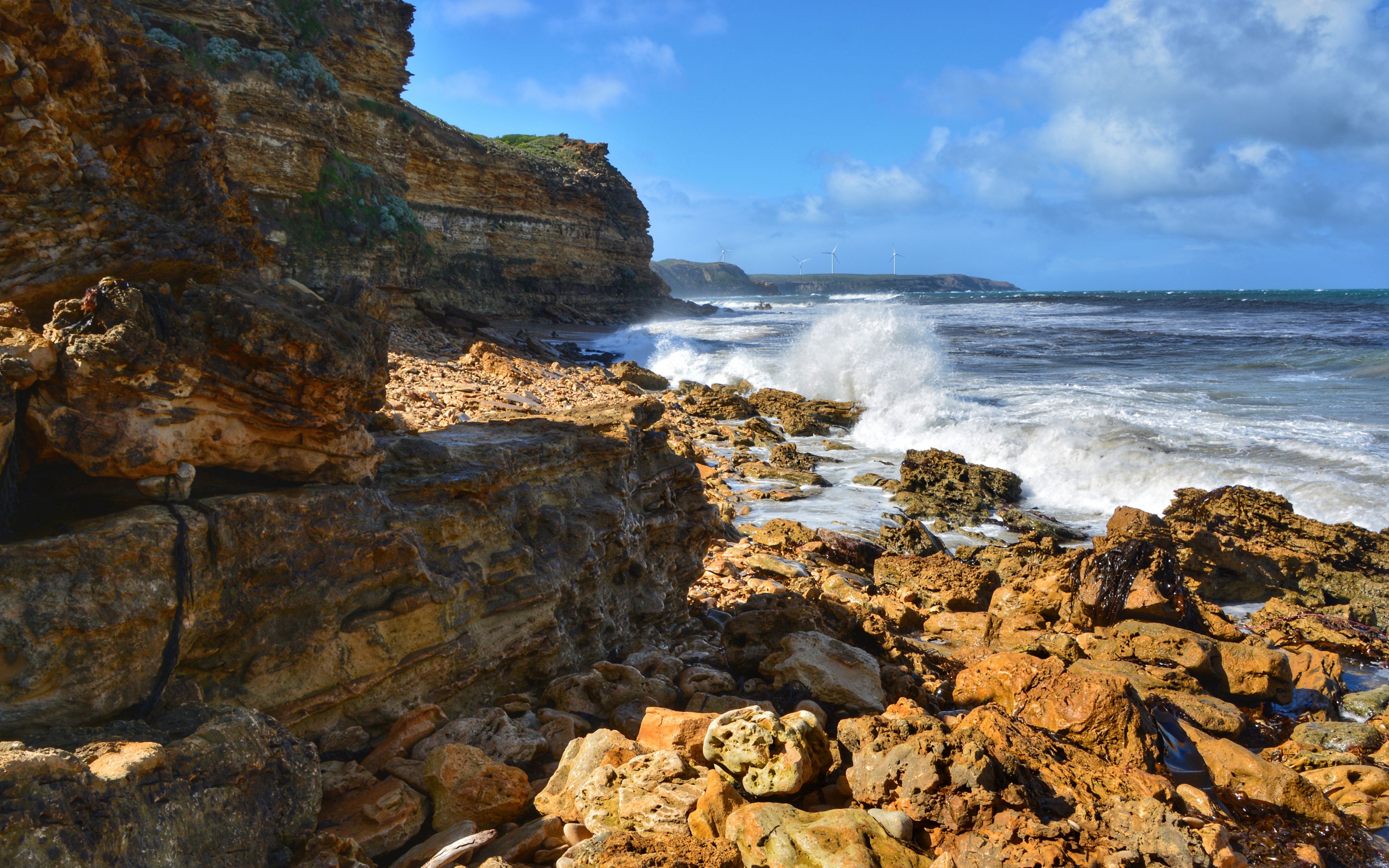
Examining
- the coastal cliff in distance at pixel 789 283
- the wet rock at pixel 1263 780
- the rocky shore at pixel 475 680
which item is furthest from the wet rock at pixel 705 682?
the coastal cliff in distance at pixel 789 283

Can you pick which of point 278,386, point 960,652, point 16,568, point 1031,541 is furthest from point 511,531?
point 1031,541

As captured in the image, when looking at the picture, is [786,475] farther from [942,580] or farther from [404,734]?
[404,734]

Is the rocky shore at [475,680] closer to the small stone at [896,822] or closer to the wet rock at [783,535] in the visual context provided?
the small stone at [896,822]

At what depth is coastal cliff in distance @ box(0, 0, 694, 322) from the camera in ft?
11.0

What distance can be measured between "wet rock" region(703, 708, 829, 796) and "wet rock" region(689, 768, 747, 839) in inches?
6.3

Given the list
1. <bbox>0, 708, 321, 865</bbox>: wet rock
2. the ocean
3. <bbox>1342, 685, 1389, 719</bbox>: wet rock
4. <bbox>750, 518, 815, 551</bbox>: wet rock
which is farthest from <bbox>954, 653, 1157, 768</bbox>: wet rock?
the ocean

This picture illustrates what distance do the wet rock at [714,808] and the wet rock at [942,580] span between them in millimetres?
4851

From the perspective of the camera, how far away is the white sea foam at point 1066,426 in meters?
11.8

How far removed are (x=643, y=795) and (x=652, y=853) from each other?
36cm

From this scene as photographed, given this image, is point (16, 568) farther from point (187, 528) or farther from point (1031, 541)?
point (1031, 541)

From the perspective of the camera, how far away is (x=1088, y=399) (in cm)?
1759

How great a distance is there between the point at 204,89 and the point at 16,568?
283 cm

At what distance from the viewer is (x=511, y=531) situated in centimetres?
451

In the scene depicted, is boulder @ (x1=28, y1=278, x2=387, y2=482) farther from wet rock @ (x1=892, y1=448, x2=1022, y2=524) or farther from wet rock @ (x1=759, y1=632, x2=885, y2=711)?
wet rock @ (x1=892, y1=448, x2=1022, y2=524)
